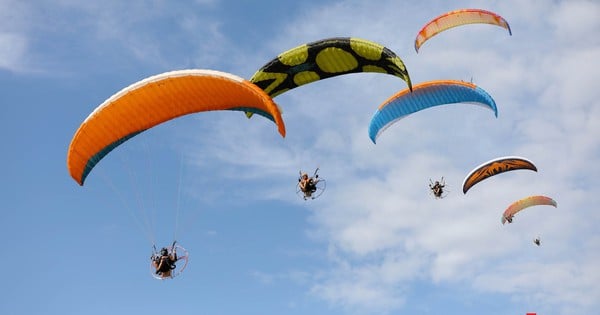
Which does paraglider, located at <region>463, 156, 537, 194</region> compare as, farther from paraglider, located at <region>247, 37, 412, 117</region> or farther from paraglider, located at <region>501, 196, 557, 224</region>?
paraglider, located at <region>247, 37, 412, 117</region>

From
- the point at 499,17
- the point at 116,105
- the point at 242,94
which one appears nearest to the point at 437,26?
the point at 499,17

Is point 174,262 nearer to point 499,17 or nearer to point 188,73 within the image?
point 188,73

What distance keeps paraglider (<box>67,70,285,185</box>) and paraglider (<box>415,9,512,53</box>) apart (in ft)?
38.7

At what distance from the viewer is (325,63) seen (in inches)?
818

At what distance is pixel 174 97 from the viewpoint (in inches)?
734

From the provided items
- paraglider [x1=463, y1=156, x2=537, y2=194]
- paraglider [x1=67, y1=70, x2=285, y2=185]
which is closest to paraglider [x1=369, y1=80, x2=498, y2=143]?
paraglider [x1=463, y1=156, x2=537, y2=194]

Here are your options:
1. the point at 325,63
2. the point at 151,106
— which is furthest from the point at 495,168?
the point at 151,106

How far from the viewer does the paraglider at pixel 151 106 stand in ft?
58.7

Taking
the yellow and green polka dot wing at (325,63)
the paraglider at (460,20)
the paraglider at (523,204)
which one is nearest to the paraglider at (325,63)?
the yellow and green polka dot wing at (325,63)

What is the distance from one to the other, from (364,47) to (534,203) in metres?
24.8

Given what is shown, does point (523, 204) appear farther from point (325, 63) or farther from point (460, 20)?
point (325, 63)

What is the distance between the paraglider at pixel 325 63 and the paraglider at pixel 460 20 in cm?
776

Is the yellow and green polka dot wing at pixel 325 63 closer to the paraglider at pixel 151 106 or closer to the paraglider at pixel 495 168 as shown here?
the paraglider at pixel 151 106

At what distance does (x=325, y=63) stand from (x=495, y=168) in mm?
16088
